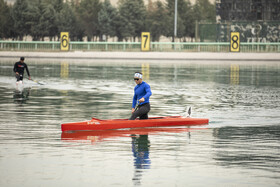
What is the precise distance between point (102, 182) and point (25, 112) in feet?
32.3

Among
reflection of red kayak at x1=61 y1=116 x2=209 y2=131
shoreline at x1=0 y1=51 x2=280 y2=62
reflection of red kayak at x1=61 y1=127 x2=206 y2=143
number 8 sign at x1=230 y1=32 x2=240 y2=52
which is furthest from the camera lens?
number 8 sign at x1=230 y1=32 x2=240 y2=52

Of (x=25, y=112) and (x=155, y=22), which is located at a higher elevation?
(x=155, y=22)

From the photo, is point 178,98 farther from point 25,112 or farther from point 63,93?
point 25,112

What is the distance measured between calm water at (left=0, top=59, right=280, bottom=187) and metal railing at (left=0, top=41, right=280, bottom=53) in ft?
129

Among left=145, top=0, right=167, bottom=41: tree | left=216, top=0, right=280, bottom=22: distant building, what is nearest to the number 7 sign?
left=216, top=0, right=280, bottom=22: distant building

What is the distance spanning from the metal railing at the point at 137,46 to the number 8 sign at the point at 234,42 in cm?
105

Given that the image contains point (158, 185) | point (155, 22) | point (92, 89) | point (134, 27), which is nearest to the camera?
point (158, 185)

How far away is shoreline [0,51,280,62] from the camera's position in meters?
61.8

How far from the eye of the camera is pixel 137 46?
67938 mm

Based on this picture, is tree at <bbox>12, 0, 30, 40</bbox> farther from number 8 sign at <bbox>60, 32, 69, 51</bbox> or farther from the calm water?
the calm water

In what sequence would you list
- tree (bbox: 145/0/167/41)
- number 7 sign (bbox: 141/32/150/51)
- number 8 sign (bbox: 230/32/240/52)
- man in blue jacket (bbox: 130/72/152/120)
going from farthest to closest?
tree (bbox: 145/0/167/41) < number 7 sign (bbox: 141/32/150/51) < number 8 sign (bbox: 230/32/240/52) < man in blue jacket (bbox: 130/72/152/120)

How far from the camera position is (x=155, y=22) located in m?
129

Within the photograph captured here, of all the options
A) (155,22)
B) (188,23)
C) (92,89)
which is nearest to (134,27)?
(155,22)

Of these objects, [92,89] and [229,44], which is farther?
[229,44]
